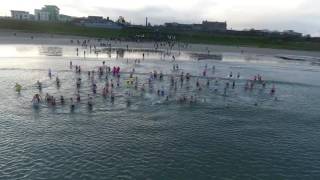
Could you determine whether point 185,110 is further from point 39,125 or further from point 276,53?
point 276,53

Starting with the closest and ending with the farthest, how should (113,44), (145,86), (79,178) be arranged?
(79,178) → (145,86) → (113,44)

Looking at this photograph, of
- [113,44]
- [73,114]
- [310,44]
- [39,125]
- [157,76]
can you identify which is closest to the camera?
[39,125]

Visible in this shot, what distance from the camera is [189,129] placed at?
117ft

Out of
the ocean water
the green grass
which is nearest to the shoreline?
the green grass

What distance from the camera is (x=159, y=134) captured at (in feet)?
111

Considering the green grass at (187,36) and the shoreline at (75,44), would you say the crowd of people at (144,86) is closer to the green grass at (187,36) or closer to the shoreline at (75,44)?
the shoreline at (75,44)

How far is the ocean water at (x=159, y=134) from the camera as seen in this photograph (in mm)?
26500

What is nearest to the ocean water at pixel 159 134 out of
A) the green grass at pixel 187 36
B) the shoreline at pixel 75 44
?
the shoreline at pixel 75 44

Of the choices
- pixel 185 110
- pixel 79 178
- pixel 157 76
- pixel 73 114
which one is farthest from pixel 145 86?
pixel 79 178

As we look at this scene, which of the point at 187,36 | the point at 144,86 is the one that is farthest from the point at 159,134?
the point at 187,36

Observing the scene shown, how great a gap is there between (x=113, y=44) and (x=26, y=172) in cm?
10530

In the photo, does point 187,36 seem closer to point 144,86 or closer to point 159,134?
point 144,86

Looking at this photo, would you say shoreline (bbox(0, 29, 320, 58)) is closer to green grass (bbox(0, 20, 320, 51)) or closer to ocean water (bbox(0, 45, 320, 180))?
green grass (bbox(0, 20, 320, 51))

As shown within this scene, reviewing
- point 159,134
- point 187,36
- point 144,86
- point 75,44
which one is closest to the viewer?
point 159,134
